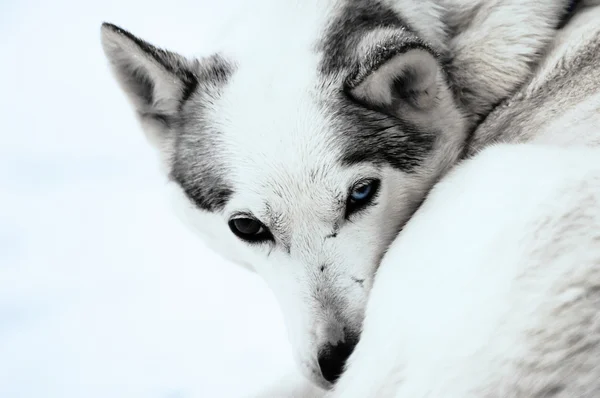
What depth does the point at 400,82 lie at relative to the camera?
1.58m

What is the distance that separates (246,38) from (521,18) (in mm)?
779

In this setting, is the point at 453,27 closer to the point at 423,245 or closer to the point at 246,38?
the point at 246,38

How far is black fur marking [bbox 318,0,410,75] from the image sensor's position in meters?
1.61

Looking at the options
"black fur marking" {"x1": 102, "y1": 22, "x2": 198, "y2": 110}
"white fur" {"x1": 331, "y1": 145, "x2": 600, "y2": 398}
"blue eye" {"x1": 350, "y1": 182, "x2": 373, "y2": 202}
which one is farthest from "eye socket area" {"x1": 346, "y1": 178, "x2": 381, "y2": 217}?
"black fur marking" {"x1": 102, "y1": 22, "x2": 198, "y2": 110}

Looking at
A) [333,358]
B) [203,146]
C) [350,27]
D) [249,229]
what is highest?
[350,27]

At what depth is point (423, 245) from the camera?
122 centimetres

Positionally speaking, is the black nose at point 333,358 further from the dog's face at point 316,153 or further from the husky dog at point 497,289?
the husky dog at point 497,289

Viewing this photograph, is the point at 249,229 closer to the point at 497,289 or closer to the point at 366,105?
the point at 366,105

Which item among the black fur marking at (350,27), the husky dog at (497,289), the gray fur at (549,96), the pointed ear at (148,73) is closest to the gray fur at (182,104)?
the pointed ear at (148,73)

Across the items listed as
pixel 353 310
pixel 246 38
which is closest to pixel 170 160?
pixel 246 38

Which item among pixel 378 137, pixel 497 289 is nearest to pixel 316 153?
pixel 378 137

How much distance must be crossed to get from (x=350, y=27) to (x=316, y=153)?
0.42 m

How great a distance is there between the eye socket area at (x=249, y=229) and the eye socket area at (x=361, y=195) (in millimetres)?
220

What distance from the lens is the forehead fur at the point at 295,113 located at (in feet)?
4.88
